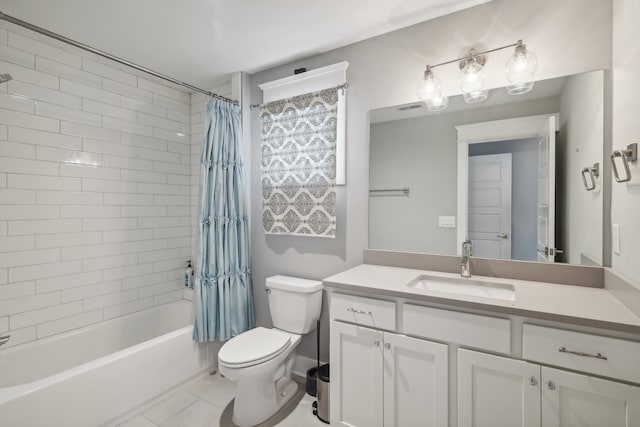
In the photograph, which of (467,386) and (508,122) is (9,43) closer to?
(508,122)

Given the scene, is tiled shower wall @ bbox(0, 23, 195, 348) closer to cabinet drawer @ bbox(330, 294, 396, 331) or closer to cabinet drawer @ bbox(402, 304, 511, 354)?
cabinet drawer @ bbox(330, 294, 396, 331)

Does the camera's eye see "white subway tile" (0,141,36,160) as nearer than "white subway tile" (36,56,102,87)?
Yes

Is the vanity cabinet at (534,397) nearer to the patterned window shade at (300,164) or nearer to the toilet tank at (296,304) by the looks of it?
the toilet tank at (296,304)

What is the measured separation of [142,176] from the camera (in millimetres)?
2678

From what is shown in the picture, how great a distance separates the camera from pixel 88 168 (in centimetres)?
232

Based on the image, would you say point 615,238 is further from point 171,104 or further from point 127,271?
point 171,104

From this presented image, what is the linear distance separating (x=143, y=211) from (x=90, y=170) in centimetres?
52

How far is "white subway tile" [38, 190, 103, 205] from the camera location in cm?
209

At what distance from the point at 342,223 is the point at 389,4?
4.54ft

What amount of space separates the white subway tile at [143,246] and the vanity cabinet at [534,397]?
8.67 feet

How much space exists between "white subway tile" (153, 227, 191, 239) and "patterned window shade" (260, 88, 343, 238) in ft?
3.49

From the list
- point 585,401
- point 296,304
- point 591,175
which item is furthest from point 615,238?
point 296,304

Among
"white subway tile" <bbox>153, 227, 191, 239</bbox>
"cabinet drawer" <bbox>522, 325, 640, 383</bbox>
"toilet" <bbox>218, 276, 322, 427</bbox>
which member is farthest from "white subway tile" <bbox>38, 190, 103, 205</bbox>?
"cabinet drawer" <bbox>522, 325, 640, 383</bbox>

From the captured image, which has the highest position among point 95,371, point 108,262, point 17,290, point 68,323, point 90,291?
point 108,262
